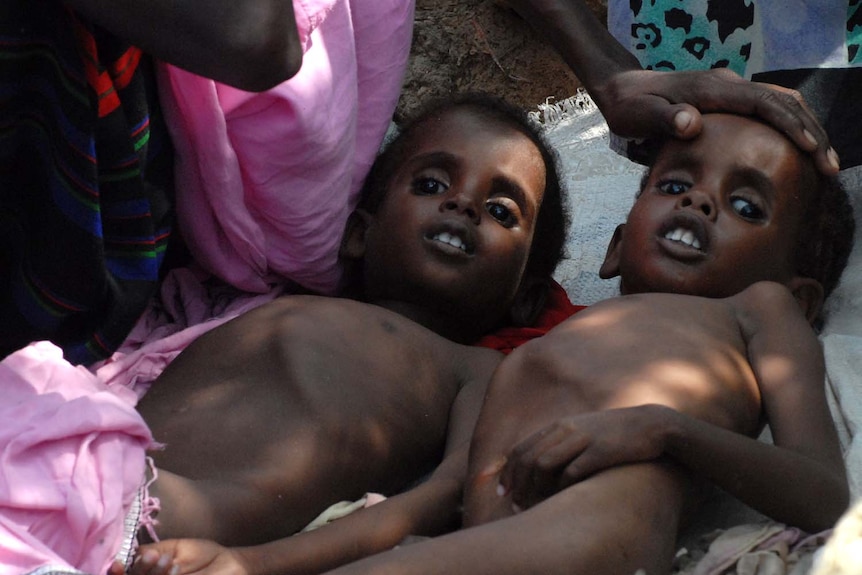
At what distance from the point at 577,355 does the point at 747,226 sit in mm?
471

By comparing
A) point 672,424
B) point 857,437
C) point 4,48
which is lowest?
point 857,437

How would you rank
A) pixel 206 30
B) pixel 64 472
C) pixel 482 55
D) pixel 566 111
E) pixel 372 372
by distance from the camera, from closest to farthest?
pixel 64 472
pixel 206 30
pixel 372 372
pixel 566 111
pixel 482 55

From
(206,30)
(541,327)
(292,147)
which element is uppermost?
(206,30)

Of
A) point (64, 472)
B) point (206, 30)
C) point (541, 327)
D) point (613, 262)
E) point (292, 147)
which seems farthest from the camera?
point (541, 327)

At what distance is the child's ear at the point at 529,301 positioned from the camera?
2479 mm

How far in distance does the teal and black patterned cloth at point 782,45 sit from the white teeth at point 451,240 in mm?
686

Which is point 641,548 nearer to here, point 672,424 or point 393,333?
point 672,424

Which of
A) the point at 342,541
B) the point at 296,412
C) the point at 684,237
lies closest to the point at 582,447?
the point at 342,541

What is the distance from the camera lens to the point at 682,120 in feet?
6.98

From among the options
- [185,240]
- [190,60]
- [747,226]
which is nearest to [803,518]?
[747,226]

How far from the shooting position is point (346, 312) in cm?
210

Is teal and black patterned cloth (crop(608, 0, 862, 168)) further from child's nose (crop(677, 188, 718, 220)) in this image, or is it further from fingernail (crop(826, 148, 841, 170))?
child's nose (crop(677, 188, 718, 220))

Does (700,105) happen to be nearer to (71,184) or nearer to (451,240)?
(451,240)

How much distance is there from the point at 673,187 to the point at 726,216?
0.42ft
